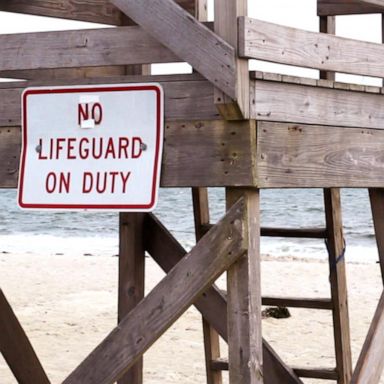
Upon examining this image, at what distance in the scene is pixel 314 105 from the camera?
448 centimetres

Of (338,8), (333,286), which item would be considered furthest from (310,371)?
(338,8)

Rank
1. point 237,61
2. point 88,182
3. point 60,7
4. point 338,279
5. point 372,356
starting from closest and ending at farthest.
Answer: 1. point 237,61
2. point 88,182
3. point 60,7
4. point 372,356
5. point 338,279

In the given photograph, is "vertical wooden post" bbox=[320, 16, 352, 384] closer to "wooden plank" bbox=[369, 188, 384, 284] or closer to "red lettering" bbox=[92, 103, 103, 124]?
"wooden plank" bbox=[369, 188, 384, 284]

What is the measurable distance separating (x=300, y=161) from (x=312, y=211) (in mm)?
39569

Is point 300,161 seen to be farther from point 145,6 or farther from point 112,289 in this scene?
point 112,289

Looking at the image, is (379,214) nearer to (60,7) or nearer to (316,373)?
(316,373)

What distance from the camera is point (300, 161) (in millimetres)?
4418

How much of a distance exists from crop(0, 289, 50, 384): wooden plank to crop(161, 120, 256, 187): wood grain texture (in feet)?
6.51

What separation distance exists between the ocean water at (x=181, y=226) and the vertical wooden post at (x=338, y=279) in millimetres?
16350

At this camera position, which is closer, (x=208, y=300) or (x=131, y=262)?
(x=208, y=300)

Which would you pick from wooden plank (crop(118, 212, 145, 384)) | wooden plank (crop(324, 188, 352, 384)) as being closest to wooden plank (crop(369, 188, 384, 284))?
wooden plank (crop(324, 188, 352, 384))

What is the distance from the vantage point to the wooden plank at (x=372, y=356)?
5.12 m

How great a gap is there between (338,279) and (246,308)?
7.49 ft

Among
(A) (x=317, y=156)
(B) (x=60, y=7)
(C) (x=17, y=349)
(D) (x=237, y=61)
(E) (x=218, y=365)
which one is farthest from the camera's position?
(E) (x=218, y=365)
